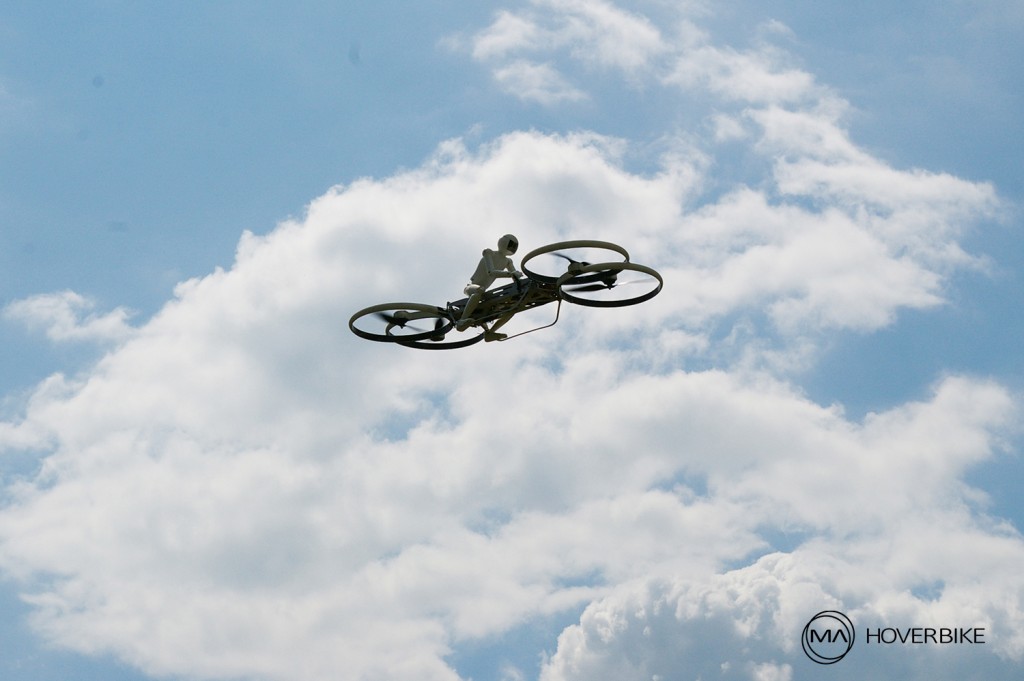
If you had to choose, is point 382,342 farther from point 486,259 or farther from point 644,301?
point 644,301

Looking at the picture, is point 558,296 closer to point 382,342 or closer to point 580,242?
point 580,242

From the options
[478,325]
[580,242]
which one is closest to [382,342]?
[478,325]

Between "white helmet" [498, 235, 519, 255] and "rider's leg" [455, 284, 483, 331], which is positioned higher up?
"white helmet" [498, 235, 519, 255]

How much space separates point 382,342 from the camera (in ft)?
175

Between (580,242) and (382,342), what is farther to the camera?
(382,342)

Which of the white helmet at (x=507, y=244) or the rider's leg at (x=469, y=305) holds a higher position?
the white helmet at (x=507, y=244)

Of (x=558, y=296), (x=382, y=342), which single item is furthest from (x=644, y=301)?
(x=382, y=342)

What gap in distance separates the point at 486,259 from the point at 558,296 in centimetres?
230

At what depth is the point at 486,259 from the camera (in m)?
50.6

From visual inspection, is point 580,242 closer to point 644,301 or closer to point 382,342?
point 644,301

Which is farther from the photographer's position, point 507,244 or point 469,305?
point 469,305

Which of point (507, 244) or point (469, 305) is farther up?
point (507, 244)

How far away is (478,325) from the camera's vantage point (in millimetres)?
51688

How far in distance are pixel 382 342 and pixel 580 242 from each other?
7.67m
